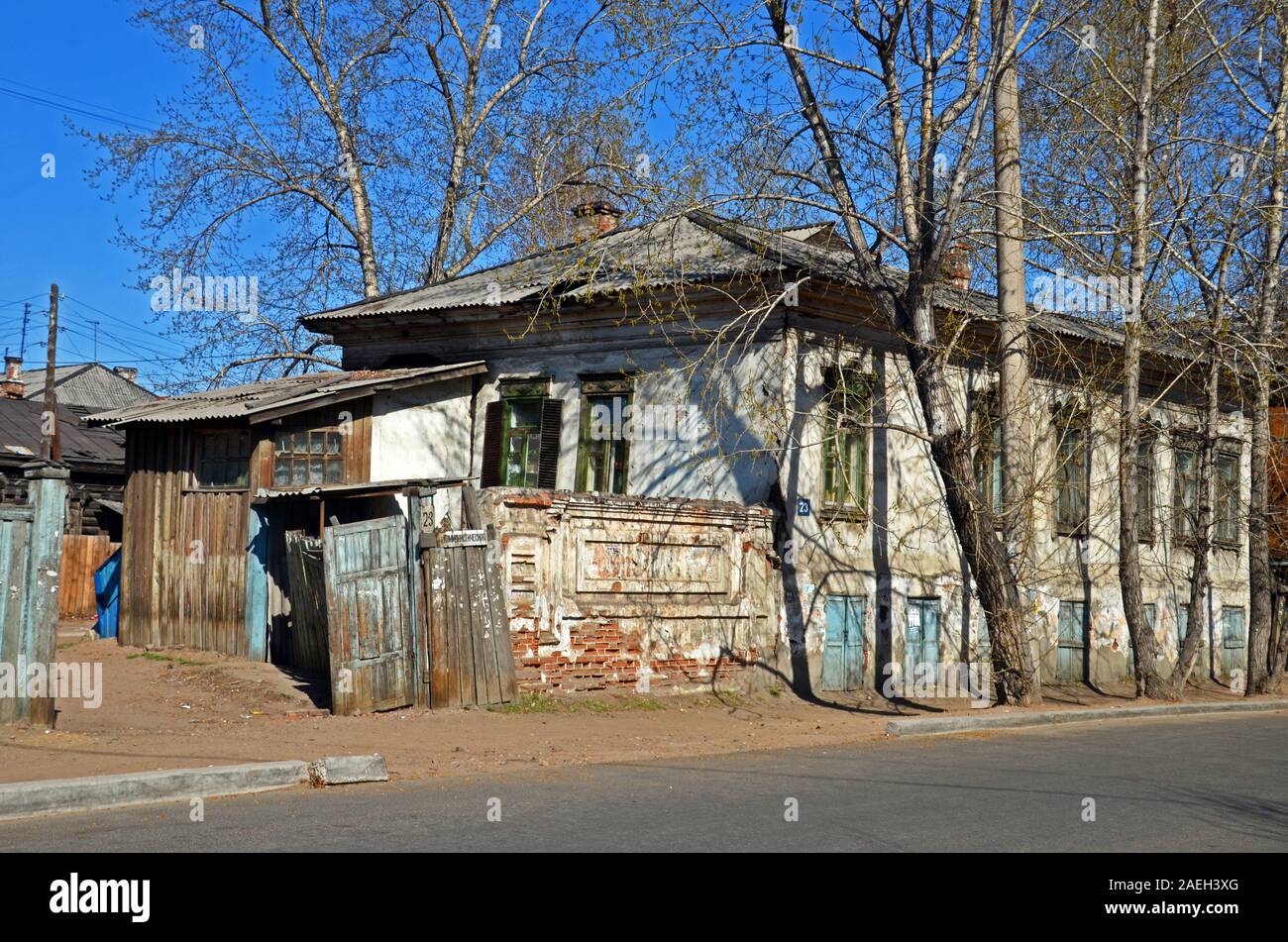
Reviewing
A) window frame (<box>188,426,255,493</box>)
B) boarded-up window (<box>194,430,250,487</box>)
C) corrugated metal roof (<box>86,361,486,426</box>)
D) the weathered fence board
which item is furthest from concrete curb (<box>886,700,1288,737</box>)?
boarded-up window (<box>194,430,250,487</box>)

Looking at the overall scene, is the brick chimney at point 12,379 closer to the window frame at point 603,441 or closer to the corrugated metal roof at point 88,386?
the corrugated metal roof at point 88,386

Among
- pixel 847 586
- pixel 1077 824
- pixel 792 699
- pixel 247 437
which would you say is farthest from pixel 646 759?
pixel 247 437

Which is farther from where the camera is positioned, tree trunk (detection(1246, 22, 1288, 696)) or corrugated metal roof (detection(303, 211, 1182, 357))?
tree trunk (detection(1246, 22, 1288, 696))

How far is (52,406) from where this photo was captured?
34.0m

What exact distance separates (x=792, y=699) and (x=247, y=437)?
839 centimetres

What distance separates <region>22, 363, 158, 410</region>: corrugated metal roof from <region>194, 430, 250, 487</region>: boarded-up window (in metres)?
33.1

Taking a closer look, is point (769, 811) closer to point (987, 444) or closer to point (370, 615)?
point (370, 615)

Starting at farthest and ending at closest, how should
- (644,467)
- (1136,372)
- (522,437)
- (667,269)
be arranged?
(522,437)
(644,467)
(667,269)
(1136,372)

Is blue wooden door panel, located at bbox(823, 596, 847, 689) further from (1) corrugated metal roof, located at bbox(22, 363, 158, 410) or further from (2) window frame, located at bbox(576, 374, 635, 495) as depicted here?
(1) corrugated metal roof, located at bbox(22, 363, 158, 410)

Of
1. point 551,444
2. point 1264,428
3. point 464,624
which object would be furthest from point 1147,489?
point 464,624

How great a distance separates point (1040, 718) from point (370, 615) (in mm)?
7940

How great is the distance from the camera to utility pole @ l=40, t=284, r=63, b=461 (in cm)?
3284
